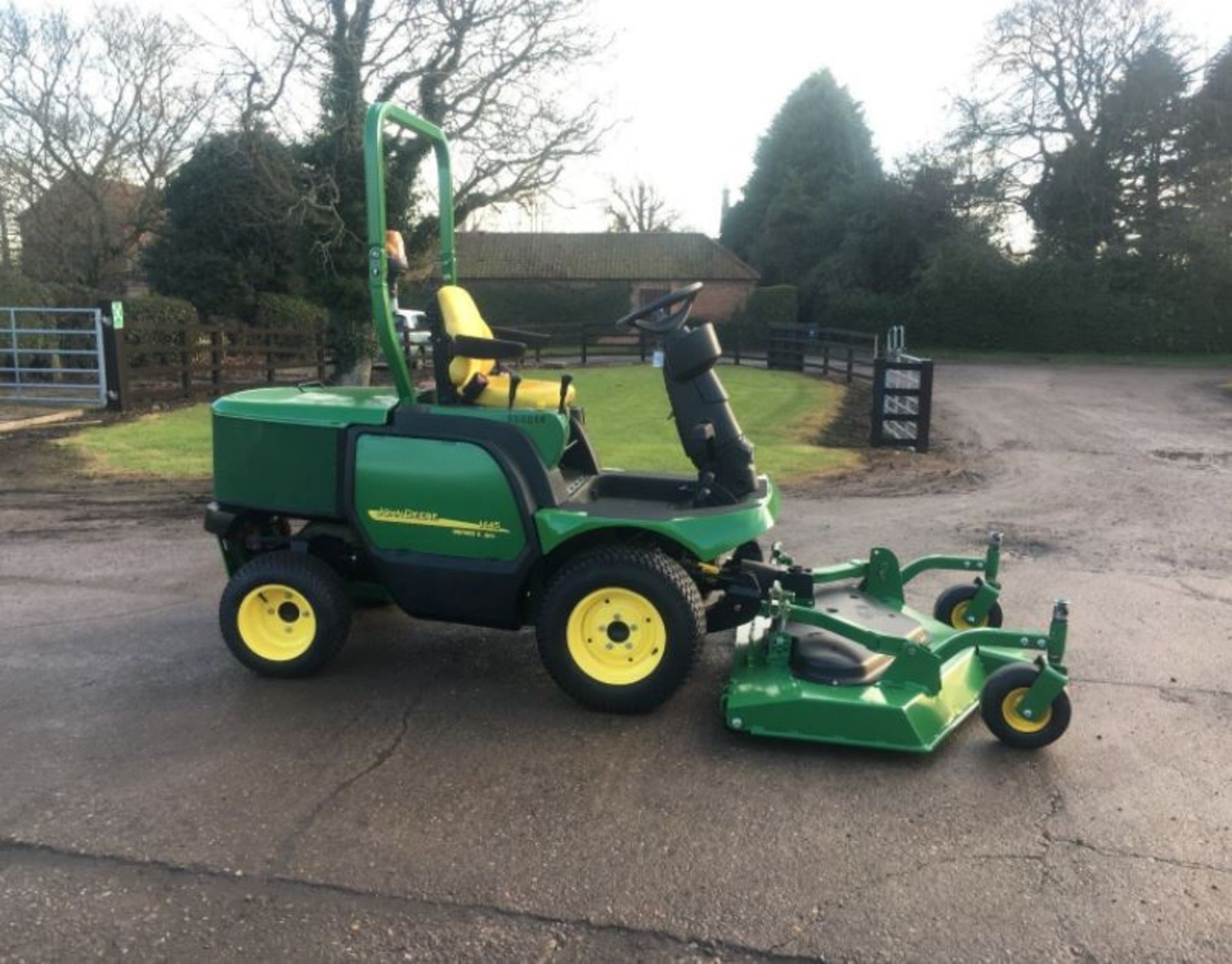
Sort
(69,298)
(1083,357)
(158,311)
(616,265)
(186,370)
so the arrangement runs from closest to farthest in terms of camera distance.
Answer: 1. (186,370)
2. (158,311)
3. (69,298)
4. (1083,357)
5. (616,265)

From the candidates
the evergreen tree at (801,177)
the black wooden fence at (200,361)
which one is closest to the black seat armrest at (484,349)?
the black wooden fence at (200,361)

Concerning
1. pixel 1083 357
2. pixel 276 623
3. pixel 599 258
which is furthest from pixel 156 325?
pixel 599 258

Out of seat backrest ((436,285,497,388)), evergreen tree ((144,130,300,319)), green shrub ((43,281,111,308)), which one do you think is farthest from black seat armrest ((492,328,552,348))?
evergreen tree ((144,130,300,319))

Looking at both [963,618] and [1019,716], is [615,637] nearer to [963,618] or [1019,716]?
[1019,716]

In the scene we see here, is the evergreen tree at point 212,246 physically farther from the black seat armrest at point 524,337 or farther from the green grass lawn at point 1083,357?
the black seat armrest at point 524,337

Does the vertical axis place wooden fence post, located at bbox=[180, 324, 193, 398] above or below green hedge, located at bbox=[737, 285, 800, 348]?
below

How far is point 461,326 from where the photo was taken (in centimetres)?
465

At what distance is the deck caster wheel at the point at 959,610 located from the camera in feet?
16.1

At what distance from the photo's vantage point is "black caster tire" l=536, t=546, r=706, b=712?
4.02 meters

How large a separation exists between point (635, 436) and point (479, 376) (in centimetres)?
809

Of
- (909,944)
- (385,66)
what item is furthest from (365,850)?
(385,66)

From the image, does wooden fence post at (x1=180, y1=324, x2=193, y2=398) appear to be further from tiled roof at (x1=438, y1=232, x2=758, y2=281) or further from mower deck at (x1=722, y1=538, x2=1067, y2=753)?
tiled roof at (x1=438, y1=232, x2=758, y2=281)

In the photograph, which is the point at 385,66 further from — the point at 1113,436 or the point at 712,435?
the point at 712,435

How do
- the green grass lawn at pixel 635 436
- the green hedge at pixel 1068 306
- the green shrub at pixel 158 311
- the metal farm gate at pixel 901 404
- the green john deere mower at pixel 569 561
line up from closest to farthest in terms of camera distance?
1. the green john deere mower at pixel 569 561
2. the green grass lawn at pixel 635 436
3. the metal farm gate at pixel 901 404
4. the green shrub at pixel 158 311
5. the green hedge at pixel 1068 306
